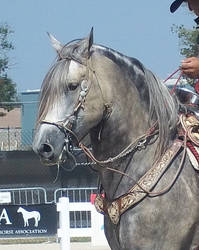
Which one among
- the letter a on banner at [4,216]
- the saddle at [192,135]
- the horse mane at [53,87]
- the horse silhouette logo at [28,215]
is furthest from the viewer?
the letter a on banner at [4,216]

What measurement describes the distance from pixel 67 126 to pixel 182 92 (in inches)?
42.5

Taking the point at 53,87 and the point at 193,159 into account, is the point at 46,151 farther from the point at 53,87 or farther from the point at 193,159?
the point at 193,159

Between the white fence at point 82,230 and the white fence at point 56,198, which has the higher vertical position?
the white fence at point 82,230

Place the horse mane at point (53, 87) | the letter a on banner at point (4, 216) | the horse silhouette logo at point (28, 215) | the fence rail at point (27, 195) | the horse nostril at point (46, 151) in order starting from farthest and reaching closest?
the fence rail at point (27, 195)
the letter a on banner at point (4, 216)
the horse silhouette logo at point (28, 215)
the horse mane at point (53, 87)
the horse nostril at point (46, 151)

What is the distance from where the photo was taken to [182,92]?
5.82m

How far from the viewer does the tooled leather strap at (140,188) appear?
207 inches

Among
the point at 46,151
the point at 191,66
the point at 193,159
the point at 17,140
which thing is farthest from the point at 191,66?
the point at 17,140

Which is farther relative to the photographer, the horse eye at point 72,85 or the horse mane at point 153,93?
the horse mane at point 153,93

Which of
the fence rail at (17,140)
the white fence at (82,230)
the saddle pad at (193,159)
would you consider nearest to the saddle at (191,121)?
the saddle pad at (193,159)

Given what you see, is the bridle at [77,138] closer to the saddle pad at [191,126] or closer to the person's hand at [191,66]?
the saddle pad at [191,126]

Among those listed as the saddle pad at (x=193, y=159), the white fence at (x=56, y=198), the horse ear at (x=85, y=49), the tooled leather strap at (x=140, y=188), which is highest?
the horse ear at (x=85, y=49)

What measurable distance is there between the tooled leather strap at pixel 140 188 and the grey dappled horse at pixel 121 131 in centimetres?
3

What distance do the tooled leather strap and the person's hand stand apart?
487 mm

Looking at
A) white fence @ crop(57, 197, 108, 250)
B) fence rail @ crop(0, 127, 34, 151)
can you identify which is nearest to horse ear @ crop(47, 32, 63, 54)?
white fence @ crop(57, 197, 108, 250)
